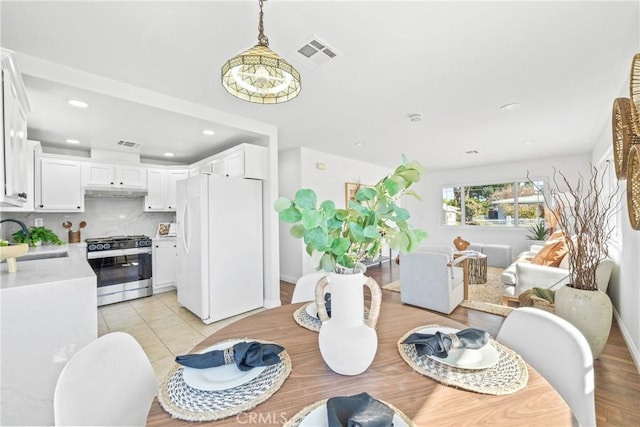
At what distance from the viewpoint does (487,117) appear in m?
3.23

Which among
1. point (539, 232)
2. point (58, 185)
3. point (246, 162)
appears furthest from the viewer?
point (539, 232)

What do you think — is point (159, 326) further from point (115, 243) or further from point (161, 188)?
point (161, 188)

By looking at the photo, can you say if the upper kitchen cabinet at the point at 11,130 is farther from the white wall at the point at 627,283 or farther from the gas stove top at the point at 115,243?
the white wall at the point at 627,283

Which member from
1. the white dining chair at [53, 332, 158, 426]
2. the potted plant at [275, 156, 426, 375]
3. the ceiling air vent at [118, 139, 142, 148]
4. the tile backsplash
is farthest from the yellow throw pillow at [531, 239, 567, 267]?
the tile backsplash

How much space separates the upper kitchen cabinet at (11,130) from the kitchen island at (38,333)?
533 mm

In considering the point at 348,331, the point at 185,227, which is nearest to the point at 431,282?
the point at 348,331

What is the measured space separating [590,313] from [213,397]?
9.04ft

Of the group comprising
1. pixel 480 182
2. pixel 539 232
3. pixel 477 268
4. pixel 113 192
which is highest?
pixel 480 182

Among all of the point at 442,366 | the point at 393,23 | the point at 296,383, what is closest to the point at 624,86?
the point at 393,23

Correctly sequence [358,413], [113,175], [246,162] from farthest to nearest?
[113,175] → [246,162] → [358,413]

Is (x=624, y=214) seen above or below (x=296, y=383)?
above

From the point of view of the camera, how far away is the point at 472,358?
2.97ft

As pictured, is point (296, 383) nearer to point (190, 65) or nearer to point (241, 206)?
point (190, 65)

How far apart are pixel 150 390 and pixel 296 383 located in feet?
1.89
